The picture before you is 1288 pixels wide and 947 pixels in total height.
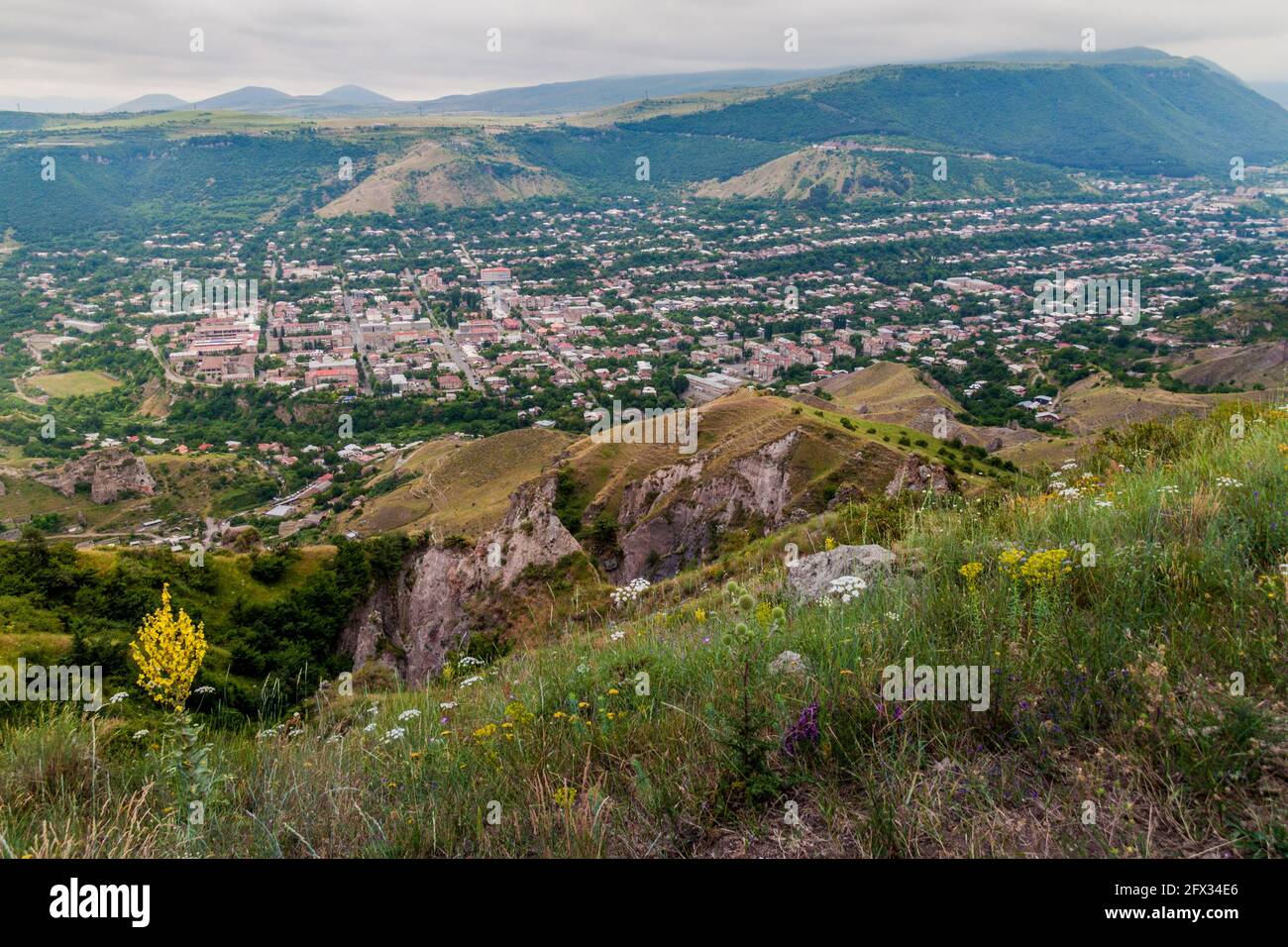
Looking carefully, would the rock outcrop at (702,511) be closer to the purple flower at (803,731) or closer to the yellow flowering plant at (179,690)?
the yellow flowering plant at (179,690)

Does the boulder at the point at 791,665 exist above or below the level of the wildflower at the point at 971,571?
below

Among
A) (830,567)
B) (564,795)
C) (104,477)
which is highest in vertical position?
(564,795)

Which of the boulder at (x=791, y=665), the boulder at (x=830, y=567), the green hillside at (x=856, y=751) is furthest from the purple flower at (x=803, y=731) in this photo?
the boulder at (x=830, y=567)

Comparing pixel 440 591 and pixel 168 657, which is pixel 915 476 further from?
pixel 168 657

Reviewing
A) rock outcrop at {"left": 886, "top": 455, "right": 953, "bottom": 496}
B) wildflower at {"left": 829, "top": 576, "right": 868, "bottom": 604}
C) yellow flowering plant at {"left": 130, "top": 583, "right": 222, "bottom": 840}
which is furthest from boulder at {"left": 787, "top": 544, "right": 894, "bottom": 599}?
rock outcrop at {"left": 886, "top": 455, "right": 953, "bottom": 496}

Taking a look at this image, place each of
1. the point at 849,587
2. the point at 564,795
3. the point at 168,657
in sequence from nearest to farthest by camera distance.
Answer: the point at 564,795
the point at 168,657
the point at 849,587

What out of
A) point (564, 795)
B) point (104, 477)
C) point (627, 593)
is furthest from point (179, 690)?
point (104, 477)

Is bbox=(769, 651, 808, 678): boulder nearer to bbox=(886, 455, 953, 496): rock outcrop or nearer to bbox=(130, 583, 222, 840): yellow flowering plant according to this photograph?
bbox=(130, 583, 222, 840): yellow flowering plant
